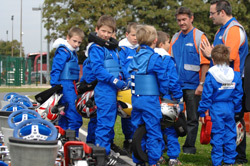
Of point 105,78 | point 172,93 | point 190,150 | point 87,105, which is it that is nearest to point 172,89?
point 172,93

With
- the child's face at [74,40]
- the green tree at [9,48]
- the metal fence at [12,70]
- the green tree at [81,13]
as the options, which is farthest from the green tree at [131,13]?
the green tree at [9,48]

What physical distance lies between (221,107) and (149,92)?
3.76ft

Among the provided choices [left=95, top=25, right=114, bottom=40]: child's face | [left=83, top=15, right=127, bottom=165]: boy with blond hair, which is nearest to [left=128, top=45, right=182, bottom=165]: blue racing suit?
[left=83, top=15, right=127, bottom=165]: boy with blond hair

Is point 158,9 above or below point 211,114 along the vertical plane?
above

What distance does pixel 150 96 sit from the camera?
655cm

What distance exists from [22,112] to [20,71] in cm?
3943

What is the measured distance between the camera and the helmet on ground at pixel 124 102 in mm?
7285

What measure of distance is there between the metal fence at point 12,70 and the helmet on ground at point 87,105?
122 ft

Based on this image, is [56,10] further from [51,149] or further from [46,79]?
[51,149]

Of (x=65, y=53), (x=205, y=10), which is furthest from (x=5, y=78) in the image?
(x=65, y=53)

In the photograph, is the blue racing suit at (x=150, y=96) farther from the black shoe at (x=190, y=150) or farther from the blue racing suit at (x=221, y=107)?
the black shoe at (x=190, y=150)

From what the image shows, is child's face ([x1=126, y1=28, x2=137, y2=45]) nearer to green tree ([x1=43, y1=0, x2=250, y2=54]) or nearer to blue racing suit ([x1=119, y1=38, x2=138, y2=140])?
blue racing suit ([x1=119, y1=38, x2=138, y2=140])

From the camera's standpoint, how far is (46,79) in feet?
173

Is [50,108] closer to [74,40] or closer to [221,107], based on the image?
[74,40]
